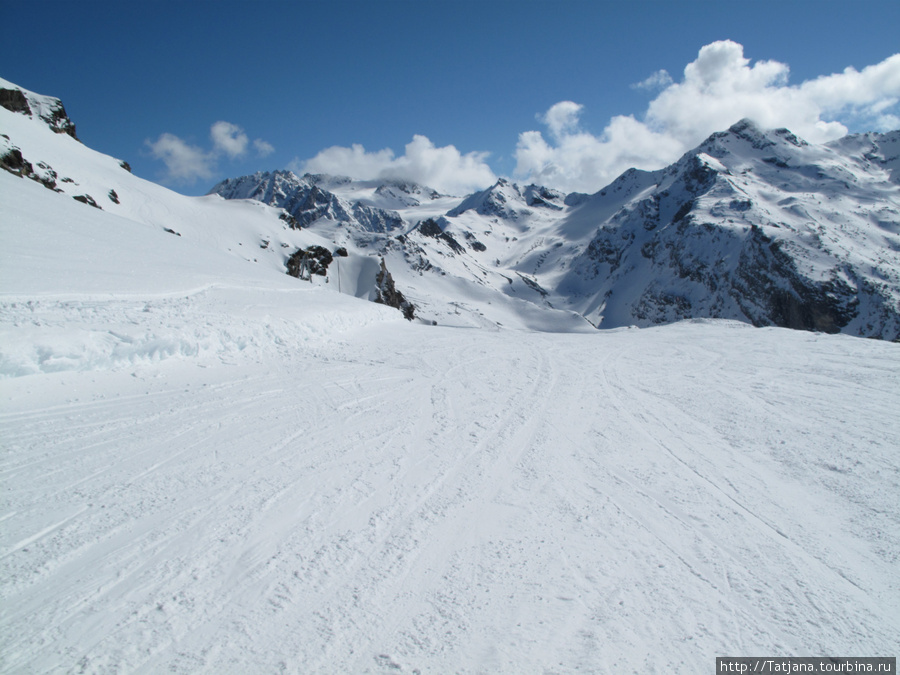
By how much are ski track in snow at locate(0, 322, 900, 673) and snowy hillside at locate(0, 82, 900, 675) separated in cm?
2

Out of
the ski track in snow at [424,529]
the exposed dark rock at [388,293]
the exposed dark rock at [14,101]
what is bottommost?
the ski track in snow at [424,529]

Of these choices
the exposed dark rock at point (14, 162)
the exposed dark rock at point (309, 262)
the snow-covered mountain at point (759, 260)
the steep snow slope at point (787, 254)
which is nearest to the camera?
the exposed dark rock at point (14, 162)

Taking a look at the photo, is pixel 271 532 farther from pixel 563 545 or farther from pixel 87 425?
pixel 87 425

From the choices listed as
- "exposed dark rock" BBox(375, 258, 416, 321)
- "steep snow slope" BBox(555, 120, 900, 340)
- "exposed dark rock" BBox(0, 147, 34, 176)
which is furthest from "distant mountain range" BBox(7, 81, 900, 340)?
"exposed dark rock" BBox(375, 258, 416, 321)

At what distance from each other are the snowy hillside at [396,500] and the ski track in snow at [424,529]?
25mm

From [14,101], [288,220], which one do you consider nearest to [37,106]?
[14,101]

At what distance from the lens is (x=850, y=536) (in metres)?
4.21

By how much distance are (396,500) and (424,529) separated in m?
0.61

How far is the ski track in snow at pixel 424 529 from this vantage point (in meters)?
2.94

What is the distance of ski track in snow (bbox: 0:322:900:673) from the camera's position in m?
2.94

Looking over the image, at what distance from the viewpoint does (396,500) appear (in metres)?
4.68

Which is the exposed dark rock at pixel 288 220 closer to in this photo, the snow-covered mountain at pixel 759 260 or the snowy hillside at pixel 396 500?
the snow-covered mountain at pixel 759 260

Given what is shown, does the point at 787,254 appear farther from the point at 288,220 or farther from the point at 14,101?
the point at 14,101

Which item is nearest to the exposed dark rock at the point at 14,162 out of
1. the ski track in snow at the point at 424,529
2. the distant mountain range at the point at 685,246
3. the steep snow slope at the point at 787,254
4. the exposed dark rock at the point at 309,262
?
the distant mountain range at the point at 685,246
